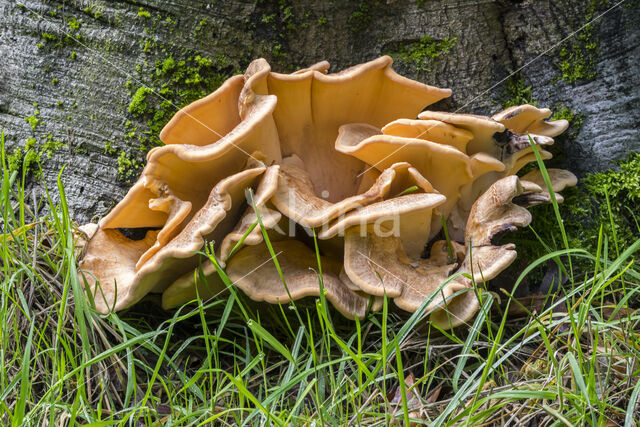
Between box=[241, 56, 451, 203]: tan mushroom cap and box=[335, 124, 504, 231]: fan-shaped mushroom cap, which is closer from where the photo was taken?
box=[335, 124, 504, 231]: fan-shaped mushroom cap

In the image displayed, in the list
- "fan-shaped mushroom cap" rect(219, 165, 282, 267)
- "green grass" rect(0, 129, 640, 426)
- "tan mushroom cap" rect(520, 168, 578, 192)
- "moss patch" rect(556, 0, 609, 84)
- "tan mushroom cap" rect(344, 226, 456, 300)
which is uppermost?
"moss patch" rect(556, 0, 609, 84)

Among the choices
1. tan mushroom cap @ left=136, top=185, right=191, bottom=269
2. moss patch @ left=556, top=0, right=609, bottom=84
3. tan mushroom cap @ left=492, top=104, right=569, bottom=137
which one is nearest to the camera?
tan mushroom cap @ left=136, top=185, right=191, bottom=269

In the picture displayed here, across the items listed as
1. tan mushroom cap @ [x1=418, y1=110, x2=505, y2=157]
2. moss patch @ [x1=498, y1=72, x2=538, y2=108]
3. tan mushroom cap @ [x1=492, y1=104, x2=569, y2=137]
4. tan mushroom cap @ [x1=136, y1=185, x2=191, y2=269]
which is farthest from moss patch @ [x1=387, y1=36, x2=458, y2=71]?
tan mushroom cap @ [x1=136, y1=185, x2=191, y2=269]

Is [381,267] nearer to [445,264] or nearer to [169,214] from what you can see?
[445,264]

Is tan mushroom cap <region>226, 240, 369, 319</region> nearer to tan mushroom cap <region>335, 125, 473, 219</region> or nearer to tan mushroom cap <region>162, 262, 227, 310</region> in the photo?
tan mushroom cap <region>162, 262, 227, 310</region>

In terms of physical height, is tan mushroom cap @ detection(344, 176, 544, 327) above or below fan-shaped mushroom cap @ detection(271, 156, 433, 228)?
below

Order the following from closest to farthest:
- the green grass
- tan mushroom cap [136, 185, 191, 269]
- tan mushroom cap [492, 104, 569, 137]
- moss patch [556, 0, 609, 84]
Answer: the green grass < tan mushroom cap [136, 185, 191, 269] < tan mushroom cap [492, 104, 569, 137] < moss patch [556, 0, 609, 84]

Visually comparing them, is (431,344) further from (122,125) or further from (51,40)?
(51,40)
